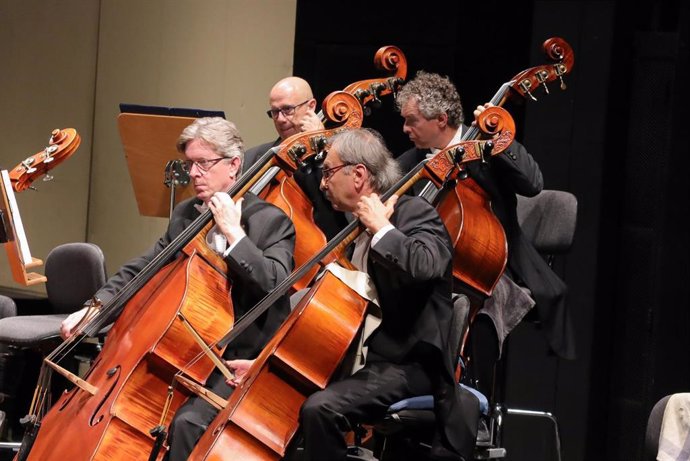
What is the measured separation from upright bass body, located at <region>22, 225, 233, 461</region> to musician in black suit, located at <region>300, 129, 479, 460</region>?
1.16 feet

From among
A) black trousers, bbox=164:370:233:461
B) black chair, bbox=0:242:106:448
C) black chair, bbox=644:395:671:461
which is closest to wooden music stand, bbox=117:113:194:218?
black chair, bbox=0:242:106:448

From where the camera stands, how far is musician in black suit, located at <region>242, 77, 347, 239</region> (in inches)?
146

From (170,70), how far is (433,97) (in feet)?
7.20

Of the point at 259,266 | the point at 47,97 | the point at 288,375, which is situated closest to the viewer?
the point at 288,375

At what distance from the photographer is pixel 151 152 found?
4047mm

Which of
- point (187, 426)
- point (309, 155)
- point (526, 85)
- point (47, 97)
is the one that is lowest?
point (187, 426)

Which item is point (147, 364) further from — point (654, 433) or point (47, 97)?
point (47, 97)

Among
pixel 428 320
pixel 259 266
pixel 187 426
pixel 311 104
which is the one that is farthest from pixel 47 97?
pixel 428 320

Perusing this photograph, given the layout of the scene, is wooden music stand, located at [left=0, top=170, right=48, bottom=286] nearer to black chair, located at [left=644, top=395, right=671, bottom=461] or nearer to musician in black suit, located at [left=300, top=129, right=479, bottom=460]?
musician in black suit, located at [left=300, top=129, right=479, bottom=460]

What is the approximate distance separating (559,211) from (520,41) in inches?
41.0

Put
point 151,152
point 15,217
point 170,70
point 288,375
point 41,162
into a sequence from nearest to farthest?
point 288,375, point 15,217, point 41,162, point 151,152, point 170,70

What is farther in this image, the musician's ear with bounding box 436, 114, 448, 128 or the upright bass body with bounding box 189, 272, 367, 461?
the musician's ear with bounding box 436, 114, 448, 128

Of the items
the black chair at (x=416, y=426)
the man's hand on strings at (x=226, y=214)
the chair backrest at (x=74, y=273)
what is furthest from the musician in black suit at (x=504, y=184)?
the chair backrest at (x=74, y=273)

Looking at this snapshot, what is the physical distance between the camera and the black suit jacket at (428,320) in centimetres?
276
